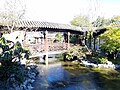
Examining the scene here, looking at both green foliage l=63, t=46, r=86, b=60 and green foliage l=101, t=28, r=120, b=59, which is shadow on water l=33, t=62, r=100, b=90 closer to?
green foliage l=101, t=28, r=120, b=59

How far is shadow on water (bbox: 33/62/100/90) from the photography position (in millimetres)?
11805

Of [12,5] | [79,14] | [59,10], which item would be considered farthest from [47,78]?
[59,10]

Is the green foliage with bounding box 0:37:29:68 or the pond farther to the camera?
the pond

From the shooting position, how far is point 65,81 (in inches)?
527

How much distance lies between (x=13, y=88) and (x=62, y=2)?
32610mm

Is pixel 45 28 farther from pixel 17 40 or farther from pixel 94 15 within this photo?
pixel 94 15

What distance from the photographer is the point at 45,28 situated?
20.0 meters

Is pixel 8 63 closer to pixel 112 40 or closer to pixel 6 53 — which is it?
pixel 6 53

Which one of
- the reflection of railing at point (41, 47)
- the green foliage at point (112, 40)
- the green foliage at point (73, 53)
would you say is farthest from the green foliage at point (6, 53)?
the green foliage at point (73, 53)

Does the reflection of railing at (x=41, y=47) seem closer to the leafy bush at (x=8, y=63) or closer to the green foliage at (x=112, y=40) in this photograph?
the green foliage at (x=112, y=40)

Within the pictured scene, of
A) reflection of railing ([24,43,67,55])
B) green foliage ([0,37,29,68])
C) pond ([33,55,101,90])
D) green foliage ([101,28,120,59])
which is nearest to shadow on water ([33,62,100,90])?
pond ([33,55,101,90])

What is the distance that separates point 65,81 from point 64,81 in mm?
68

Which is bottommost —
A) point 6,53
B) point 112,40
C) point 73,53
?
point 73,53

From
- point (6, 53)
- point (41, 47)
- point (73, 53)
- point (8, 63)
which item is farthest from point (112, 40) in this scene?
point (6, 53)
